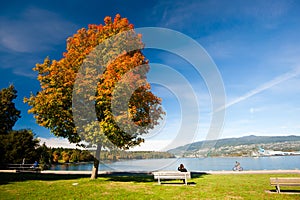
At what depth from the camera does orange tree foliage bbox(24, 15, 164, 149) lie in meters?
13.5

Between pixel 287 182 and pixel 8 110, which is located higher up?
pixel 8 110

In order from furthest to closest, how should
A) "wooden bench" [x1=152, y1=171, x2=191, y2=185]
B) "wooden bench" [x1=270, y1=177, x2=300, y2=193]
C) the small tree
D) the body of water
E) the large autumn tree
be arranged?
the small tree, the body of water, the large autumn tree, "wooden bench" [x1=152, y1=171, x2=191, y2=185], "wooden bench" [x1=270, y1=177, x2=300, y2=193]

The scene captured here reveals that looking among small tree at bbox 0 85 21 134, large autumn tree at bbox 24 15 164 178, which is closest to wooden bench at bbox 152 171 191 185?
large autumn tree at bbox 24 15 164 178

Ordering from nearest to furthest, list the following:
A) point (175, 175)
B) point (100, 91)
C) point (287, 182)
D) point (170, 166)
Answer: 1. point (287, 182)
2. point (175, 175)
3. point (100, 91)
4. point (170, 166)

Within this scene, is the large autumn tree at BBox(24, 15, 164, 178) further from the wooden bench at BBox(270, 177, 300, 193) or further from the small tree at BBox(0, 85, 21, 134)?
the small tree at BBox(0, 85, 21, 134)

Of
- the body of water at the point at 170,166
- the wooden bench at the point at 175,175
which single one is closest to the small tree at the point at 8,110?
the body of water at the point at 170,166

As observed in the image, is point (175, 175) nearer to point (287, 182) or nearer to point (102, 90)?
point (287, 182)

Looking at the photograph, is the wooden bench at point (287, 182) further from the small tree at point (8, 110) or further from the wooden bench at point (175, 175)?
the small tree at point (8, 110)

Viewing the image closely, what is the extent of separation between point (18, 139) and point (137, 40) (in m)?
34.1

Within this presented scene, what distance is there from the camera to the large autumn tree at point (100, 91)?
13539 millimetres

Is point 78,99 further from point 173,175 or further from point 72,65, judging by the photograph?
point 173,175

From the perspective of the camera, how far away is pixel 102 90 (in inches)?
535

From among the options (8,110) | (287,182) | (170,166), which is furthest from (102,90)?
(8,110)

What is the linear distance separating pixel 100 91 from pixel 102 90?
0.99ft
